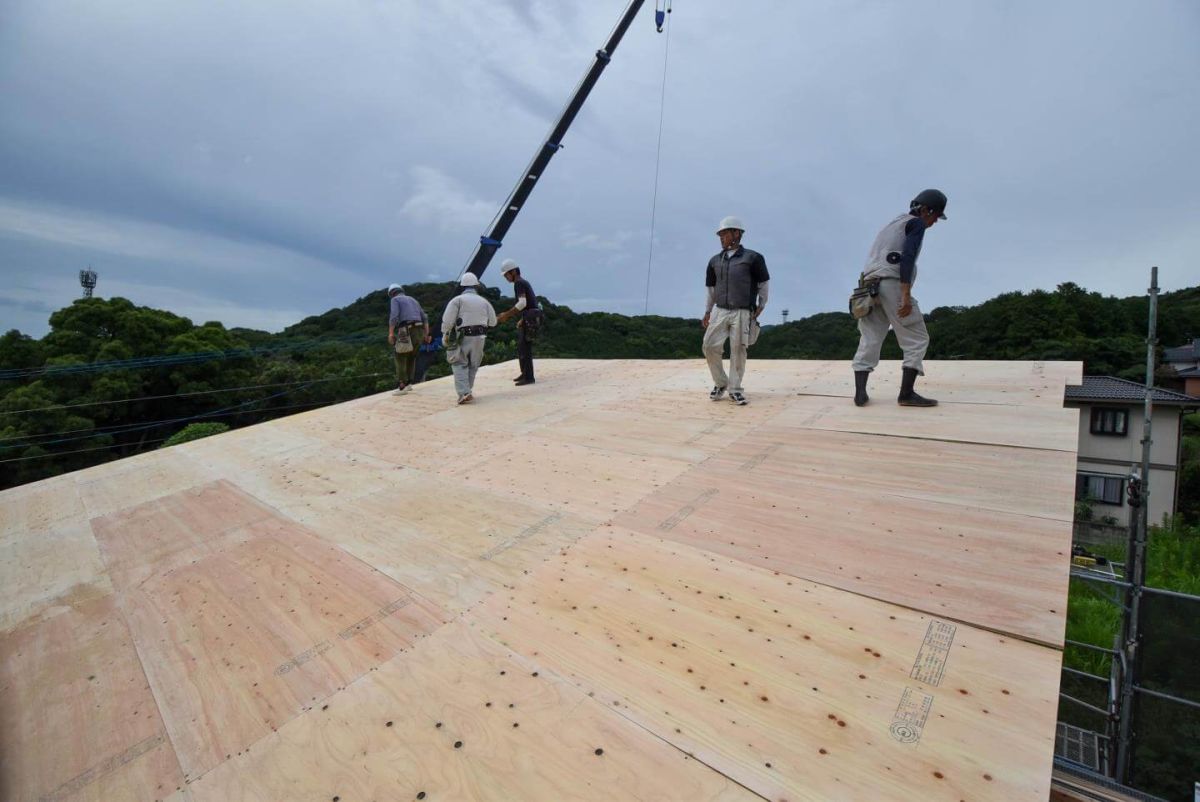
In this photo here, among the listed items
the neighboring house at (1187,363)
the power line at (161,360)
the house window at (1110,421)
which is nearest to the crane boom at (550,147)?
the power line at (161,360)

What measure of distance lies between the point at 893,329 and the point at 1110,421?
26.6 m

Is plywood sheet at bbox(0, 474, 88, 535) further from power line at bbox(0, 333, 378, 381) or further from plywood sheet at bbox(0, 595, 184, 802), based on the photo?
power line at bbox(0, 333, 378, 381)

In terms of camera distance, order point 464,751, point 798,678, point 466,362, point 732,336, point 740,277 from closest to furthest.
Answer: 1. point 464,751
2. point 798,678
3. point 740,277
4. point 732,336
5. point 466,362

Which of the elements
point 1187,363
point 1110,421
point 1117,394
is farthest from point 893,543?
point 1187,363

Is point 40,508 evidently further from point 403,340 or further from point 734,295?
point 734,295

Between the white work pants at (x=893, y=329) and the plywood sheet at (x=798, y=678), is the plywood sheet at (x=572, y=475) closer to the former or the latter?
the plywood sheet at (x=798, y=678)

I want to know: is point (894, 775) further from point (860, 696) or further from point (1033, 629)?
point (1033, 629)

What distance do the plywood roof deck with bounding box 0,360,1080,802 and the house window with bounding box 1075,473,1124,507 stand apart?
2582cm

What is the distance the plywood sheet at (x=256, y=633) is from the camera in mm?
1704

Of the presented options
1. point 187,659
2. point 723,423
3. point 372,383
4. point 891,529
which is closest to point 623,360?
point 723,423

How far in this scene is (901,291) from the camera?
407 cm

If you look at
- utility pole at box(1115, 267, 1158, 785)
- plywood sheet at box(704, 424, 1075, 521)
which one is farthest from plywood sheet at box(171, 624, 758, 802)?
utility pole at box(1115, 267, 1158, 785)

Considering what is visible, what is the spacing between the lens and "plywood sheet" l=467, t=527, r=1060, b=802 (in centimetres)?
127

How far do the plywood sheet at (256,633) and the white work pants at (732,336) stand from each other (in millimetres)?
3733
